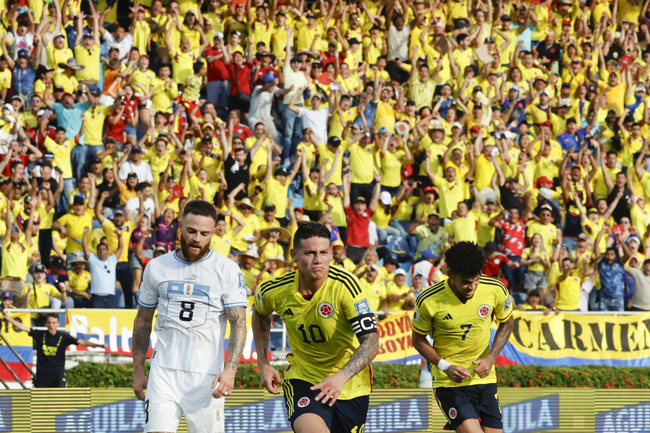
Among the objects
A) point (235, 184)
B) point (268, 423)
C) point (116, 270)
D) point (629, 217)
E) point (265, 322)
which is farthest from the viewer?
point (629, 217)

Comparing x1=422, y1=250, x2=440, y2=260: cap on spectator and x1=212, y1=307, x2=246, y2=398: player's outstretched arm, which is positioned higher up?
x1=422, y1=250, x2=440, y2=260: cap on spectator

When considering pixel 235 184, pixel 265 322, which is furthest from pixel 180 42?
pixel 265 322

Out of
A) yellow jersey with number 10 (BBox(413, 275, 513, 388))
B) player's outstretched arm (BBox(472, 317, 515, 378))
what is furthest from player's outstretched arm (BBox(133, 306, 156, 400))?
player's outstretched arm (BBox(472, 317, 515, 378))

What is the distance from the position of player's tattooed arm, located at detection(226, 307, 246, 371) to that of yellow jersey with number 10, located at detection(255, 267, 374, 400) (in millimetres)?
268

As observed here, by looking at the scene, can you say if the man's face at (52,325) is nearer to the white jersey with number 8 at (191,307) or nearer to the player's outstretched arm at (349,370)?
the white jersey with number 8 at (191,307)

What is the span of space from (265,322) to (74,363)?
8.99m

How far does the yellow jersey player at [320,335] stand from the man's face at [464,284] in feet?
4.33

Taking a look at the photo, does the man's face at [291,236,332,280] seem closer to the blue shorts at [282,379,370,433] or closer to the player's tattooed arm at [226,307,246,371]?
the player's tattooed arm at [226,307,246,371]

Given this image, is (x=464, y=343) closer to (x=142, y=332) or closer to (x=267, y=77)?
(x=142, y=332)

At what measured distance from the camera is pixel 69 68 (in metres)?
21.0

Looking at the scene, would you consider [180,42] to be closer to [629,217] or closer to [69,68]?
[69,68]

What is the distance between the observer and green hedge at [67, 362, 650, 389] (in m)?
15.4

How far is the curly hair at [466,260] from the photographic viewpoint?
330 inches

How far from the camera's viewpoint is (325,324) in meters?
7.44
